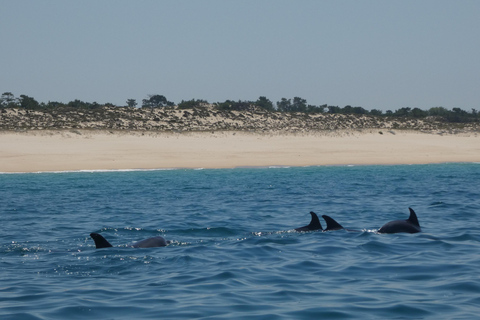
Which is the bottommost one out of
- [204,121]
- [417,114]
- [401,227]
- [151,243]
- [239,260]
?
[239,260]

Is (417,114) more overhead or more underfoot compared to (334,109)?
more underfoot

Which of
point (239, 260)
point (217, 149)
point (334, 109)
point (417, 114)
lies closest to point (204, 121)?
point (217, 149)

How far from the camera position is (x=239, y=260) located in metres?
10.9

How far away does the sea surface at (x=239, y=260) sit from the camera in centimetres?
780

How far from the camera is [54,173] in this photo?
127 feet

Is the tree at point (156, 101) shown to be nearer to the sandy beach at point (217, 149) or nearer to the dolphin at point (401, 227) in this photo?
the sandy beach at point (217, 149)

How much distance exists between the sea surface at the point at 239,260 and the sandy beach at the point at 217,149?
2138 centimetres

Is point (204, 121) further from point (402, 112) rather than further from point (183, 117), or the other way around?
point (402, 112)

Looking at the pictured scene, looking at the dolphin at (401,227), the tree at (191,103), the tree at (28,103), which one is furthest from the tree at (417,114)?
the dolphin at (401,227)

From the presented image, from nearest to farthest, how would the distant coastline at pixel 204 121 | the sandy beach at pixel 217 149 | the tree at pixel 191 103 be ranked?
the sandy beach at pixel 217 149, the distant coastline at pixel 204 121, the tree at pixel 191 103

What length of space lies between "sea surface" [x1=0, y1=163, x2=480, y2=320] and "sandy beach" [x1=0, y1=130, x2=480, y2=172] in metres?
21.4

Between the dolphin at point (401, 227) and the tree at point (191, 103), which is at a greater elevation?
the tree at point (191, 103)

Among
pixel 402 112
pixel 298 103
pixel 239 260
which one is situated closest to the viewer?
pixel 239 260

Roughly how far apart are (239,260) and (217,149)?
41.5m
